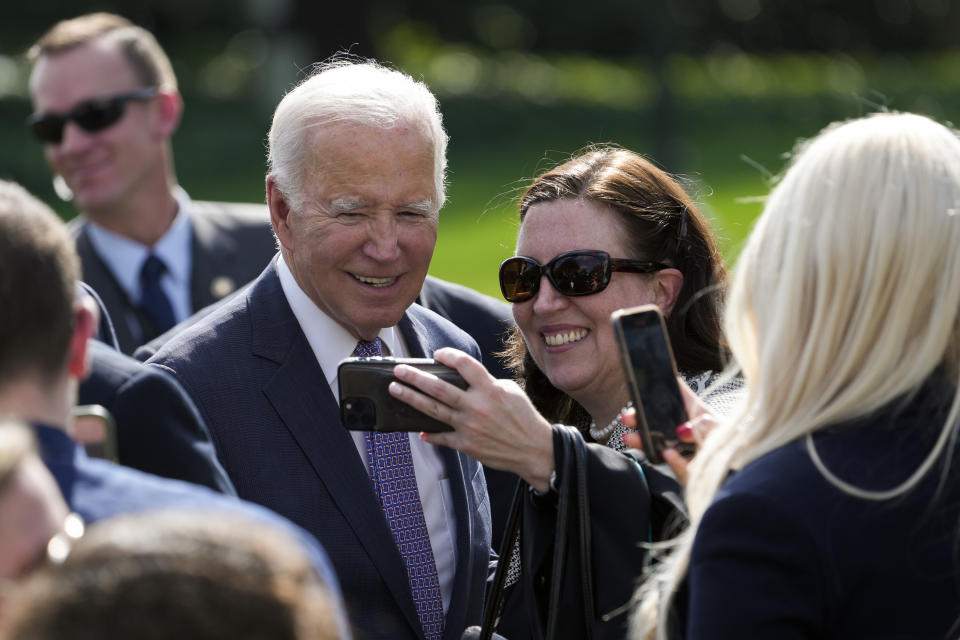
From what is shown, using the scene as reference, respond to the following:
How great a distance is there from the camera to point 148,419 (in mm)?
2545

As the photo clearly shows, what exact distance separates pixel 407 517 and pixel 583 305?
2.54 feet

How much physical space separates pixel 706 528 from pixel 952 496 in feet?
1.35

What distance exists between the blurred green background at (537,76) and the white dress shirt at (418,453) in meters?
10.8

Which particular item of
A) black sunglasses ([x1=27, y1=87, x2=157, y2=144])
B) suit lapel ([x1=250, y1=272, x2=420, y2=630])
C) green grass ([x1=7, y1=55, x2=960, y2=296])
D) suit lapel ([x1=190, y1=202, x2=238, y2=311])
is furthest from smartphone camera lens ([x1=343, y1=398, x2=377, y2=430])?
green grass ([x1=7, y1=55, x2=960, y2=296])

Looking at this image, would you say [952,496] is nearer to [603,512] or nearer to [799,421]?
[799,421]

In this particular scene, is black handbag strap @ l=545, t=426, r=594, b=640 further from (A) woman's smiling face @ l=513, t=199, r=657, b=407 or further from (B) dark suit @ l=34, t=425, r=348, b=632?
(B) dark suit @ l=34, t=425, r=348, b=632

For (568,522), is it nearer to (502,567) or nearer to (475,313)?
(502,567)

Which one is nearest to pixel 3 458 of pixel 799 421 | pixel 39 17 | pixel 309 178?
pixel 799 421

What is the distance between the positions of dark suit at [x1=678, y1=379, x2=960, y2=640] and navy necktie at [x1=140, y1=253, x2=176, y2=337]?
13.1 ft

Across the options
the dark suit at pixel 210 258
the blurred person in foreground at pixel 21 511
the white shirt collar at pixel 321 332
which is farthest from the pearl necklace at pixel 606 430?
the dark suit at pixel 210 258

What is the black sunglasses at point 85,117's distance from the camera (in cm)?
624

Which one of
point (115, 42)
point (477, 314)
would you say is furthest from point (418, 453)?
point (115, 42)

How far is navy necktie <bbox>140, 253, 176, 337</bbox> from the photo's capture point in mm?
5781

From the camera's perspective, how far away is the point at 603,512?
2912mm
